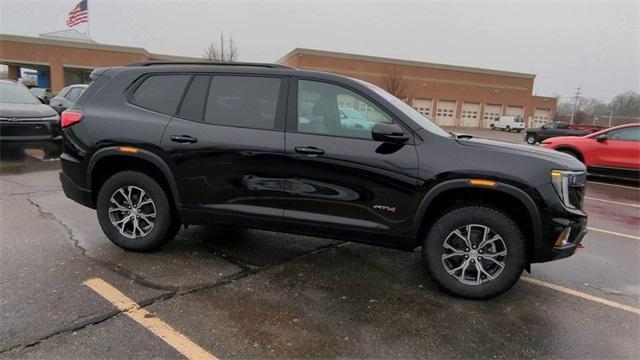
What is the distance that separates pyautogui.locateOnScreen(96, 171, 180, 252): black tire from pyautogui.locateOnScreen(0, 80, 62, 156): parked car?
21.1 feet

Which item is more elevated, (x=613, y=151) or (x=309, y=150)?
(x=309, y=150)

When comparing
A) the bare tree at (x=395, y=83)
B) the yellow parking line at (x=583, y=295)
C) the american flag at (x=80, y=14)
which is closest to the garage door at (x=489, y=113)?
the bare tree at (x=395, y=83)

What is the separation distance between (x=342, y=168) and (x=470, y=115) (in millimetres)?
55526

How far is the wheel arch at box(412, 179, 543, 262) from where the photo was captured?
3514mm

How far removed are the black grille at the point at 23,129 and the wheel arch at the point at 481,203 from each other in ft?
29.9

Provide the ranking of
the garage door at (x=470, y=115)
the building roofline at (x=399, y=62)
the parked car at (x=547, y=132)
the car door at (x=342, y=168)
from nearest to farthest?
the car door at (x=342, y=168), the parked car at (x=547, y=132), the building roofline at (x=399, y=62), the garage door at (x=470, y=115)

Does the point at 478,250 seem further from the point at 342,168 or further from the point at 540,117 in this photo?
the point at 540,117

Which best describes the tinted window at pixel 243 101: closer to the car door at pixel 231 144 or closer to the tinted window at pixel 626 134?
the car door at pixel 231 144

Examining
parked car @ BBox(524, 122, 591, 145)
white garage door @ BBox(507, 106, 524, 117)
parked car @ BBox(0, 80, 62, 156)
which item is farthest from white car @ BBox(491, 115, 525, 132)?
parked car @ BBox(0, 80, 62, 156)

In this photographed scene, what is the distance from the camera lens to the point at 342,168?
3.77m

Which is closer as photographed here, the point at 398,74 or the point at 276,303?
the point at 276,303

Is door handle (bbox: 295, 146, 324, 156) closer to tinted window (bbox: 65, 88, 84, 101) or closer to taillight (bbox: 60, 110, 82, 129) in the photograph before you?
taillight (bbox: 60, 110, 82, 129)

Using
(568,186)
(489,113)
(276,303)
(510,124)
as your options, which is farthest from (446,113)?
(276,303)

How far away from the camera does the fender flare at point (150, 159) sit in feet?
13.8
